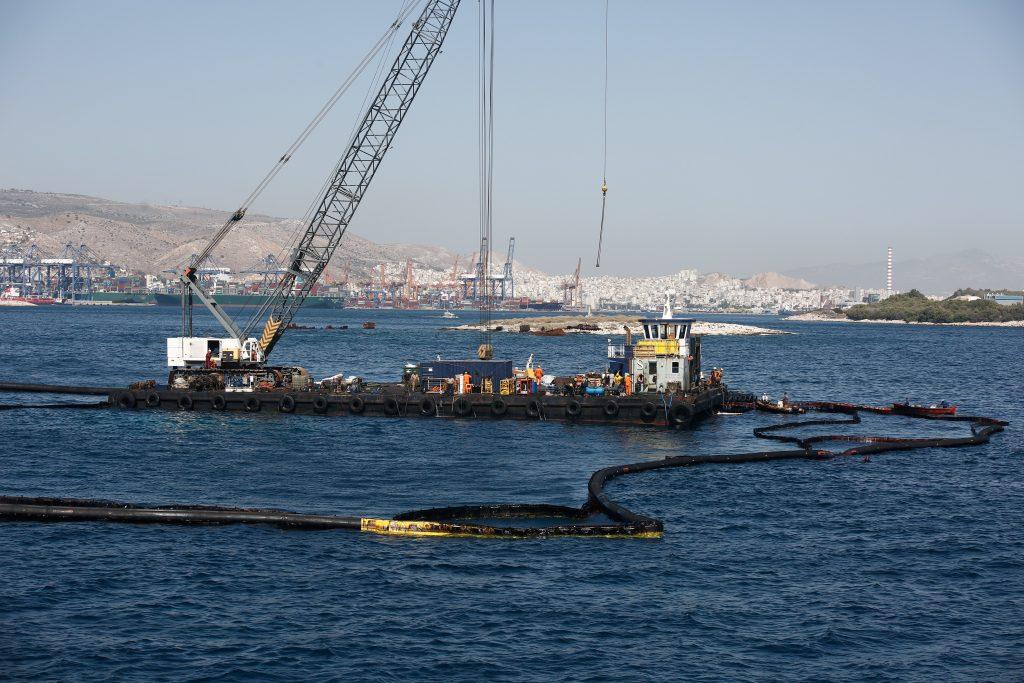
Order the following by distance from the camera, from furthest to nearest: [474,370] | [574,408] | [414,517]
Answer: [474,370] < [574,408] < [414,517]

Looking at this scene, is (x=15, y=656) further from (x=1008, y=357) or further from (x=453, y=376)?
(x=1008, y=357)

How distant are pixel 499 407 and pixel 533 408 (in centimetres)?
216

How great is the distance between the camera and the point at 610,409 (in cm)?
6256

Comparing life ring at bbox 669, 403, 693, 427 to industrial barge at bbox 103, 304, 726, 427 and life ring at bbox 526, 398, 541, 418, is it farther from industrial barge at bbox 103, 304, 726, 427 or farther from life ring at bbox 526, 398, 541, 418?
life ring at bbox 526, 398, 541, 418

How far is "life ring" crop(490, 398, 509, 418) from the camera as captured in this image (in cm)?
6431

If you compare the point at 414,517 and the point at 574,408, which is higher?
the point at 574,408

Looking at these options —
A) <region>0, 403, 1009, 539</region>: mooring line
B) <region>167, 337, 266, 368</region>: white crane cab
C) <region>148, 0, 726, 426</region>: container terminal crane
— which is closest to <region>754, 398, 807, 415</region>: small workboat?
<region>148, 0, 726, 426</region>: container terminal crane

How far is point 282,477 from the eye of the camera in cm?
4497

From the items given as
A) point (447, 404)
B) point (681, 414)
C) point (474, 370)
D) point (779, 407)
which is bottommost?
point (779, 407)

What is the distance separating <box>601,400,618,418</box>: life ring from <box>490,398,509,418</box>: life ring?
631cm

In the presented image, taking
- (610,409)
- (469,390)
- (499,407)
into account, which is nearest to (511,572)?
(610,409)

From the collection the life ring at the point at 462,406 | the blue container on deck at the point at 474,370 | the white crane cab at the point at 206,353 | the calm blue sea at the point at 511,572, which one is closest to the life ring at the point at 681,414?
the calm blue sea at the point at 511,572

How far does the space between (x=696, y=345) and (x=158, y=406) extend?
37009 millimetres

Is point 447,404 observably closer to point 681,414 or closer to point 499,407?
point 499,407
